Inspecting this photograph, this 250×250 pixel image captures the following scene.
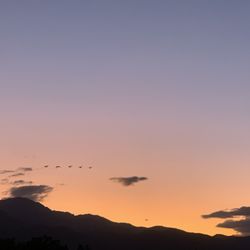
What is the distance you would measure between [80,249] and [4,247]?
650 inches

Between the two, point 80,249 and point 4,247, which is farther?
point 80,249

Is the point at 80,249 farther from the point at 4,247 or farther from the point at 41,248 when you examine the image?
the point at 4,247

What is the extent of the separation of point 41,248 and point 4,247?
22.3ft

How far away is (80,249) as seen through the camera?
104m

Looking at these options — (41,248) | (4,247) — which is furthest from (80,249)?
(4,247)

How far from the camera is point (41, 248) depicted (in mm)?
96062

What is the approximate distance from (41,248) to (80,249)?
1000cm

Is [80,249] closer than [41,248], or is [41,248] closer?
[41,248]

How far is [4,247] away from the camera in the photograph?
92.9m
